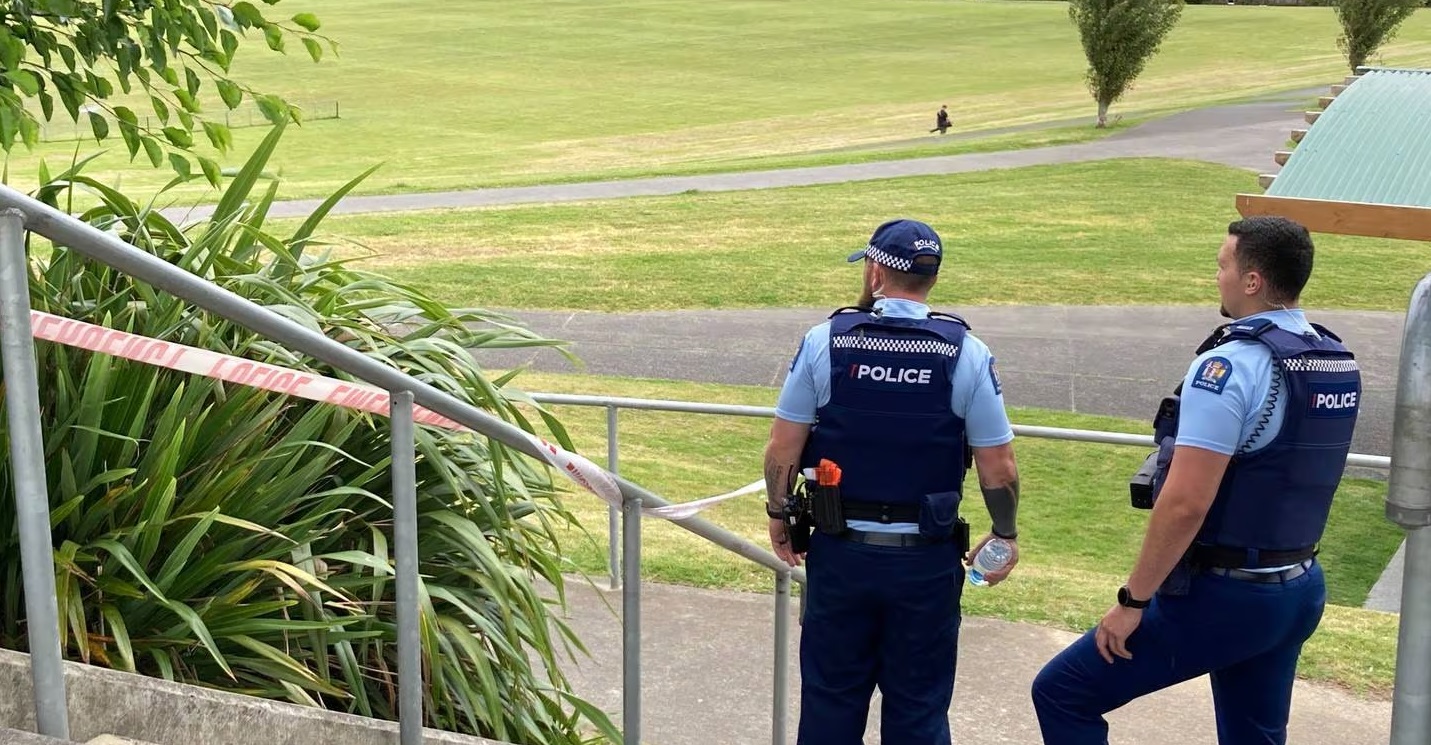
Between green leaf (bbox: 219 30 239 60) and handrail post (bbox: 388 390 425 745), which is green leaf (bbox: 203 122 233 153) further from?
handrail post (bbox: 388 390 425 745)

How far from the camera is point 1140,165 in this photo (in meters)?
31.4

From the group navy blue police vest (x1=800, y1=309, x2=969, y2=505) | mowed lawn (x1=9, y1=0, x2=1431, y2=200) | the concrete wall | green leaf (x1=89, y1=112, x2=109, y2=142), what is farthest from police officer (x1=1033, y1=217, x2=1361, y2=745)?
mowed lawn (x1=9, y1=0, x2=1431, y2=200)

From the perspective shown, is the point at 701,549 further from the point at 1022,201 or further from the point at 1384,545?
the point at 1022,201

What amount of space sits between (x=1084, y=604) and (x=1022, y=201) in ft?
68.6

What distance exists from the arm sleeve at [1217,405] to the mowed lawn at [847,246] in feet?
48.7

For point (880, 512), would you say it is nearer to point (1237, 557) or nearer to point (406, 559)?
point (1237, 557)

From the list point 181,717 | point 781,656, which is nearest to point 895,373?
point 781,656

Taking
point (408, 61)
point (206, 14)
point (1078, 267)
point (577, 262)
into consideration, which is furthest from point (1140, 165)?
point (408, 61)

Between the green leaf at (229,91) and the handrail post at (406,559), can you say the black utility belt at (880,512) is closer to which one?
the handrail post at (406,559)

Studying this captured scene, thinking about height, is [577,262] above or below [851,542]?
below

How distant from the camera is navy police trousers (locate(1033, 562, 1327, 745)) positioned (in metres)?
→ 3.60

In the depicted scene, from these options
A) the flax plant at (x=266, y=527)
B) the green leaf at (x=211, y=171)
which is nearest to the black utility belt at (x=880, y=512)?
the flax plant at (x=266, y=527)

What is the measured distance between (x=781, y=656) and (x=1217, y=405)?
1.58 meters

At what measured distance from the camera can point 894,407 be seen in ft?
12.5
